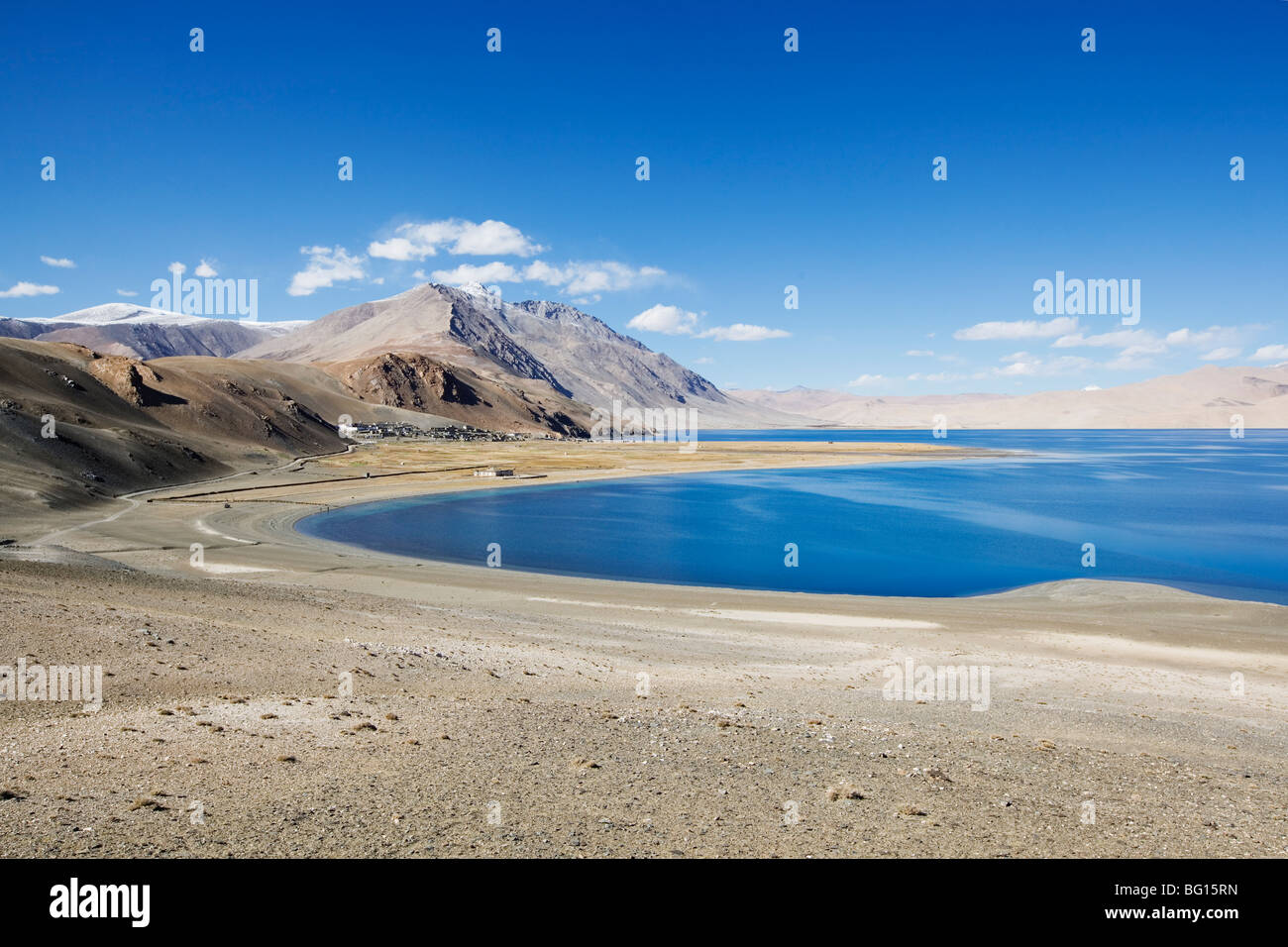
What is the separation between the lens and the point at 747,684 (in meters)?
16.0

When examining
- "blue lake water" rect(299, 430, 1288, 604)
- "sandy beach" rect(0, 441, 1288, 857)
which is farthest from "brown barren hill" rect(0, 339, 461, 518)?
"sandy beach" rect(0, 441, 1288, 857)

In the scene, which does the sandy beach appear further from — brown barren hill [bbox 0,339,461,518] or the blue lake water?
brown barren hill [bbox 0,339,461,518]

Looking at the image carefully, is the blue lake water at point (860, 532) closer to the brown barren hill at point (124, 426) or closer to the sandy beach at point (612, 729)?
the sandy beach at point (612, 729)

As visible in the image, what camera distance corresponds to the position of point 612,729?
38.1 feet

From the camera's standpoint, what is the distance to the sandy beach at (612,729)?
783 centimetres

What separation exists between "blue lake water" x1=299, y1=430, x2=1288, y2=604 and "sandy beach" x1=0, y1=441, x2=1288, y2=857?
10.5 metres

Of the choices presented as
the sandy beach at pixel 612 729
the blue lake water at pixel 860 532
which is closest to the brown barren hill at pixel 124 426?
the blue lake water at pixel 860 532

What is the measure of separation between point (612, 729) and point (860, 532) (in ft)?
142

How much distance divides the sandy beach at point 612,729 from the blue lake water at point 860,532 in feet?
34.5

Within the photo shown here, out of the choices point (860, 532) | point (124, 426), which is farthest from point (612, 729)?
point (124, 426)
